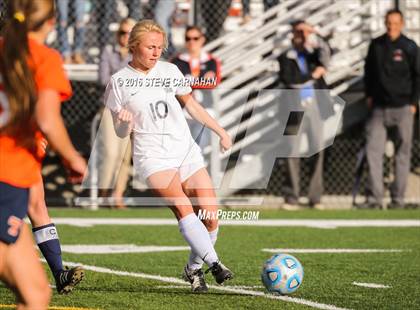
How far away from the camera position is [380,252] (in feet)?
32.4

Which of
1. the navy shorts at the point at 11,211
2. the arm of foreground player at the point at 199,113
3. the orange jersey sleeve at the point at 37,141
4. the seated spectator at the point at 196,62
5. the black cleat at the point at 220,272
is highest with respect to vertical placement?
the orange jersey sleeve at the point at 37,141

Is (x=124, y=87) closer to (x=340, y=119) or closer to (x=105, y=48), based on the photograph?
(x=105, y=48)

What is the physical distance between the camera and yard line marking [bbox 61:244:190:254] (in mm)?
9883

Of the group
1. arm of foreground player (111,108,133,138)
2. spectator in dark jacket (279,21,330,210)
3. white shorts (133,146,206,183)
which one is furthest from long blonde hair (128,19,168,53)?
spectator in dark jacket (279,21,330,210)

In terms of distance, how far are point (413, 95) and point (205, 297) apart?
808 cm

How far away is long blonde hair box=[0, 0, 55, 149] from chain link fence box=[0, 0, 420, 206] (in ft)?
35.3

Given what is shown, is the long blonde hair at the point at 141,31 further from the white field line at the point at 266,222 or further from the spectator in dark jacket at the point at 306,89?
the spectator in dark jacket at the point at 306,89

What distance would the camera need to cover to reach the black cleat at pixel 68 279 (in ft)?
22.5

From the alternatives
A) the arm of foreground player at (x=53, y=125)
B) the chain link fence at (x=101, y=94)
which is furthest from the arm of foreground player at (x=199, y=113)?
the chain link fence at (x=101, y=94)

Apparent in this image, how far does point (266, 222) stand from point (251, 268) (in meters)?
4.19

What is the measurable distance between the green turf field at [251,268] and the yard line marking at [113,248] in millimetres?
180

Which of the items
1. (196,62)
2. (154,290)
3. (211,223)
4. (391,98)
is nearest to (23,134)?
(154,290)

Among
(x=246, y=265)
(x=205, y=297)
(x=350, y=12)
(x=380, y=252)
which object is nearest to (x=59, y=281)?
(x=205, y=297)

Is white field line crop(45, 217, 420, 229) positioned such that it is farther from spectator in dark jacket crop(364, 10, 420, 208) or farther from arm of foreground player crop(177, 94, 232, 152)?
arm of foreground player crop(177, 94, 232, 152)
